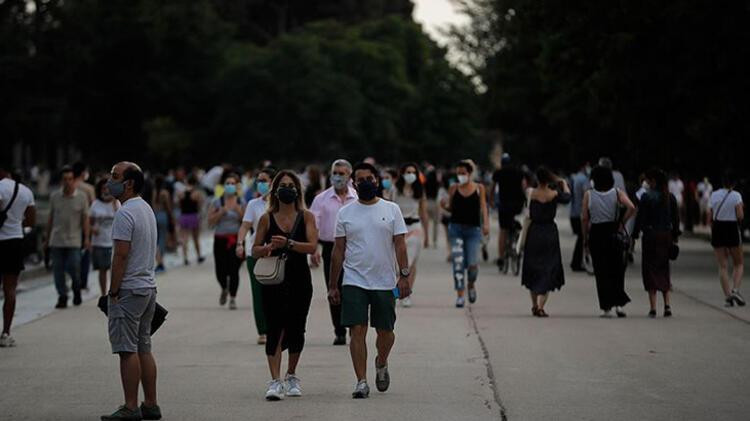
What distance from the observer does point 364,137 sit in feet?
327

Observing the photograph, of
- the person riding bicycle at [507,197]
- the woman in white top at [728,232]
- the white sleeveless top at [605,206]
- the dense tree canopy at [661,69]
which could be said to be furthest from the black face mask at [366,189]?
the dense tree canopy at [661,69]

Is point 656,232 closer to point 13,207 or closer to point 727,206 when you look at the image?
point 727,206

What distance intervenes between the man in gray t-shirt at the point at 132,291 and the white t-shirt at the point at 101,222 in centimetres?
998

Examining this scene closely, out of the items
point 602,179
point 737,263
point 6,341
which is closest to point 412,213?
point 602,179

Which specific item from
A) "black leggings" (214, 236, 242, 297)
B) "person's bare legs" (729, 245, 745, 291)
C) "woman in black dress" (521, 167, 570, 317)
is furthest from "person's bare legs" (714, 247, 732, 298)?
"black leggings" (214, 236, 242, 297)

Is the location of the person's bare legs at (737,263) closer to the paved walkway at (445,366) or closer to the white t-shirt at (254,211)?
the paved walkway at (445,366)

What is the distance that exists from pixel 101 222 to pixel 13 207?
15.0 feet

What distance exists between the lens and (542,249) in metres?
18.3

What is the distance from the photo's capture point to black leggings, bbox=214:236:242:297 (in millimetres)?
19750

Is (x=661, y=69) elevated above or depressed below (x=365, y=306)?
above

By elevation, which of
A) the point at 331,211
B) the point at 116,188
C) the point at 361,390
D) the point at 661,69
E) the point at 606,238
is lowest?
the point at 361,390

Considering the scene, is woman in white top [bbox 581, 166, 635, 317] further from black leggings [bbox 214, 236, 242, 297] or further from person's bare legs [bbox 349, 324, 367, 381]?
person's bare legs [bbox 349, 324, 367, 381]

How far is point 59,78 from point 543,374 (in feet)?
199

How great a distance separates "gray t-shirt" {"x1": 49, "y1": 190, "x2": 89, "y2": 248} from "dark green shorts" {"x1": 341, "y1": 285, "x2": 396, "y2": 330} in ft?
28.6
